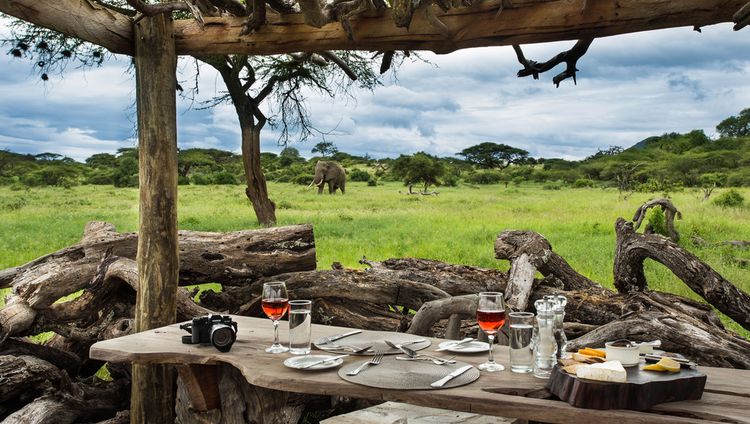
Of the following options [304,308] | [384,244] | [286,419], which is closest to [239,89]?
[384,244]

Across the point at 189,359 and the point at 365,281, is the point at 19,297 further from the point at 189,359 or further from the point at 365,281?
the point at 189,359

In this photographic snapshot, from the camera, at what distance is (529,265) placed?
499 centimetres

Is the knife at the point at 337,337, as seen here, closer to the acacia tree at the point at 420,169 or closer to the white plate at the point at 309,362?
the white plate at the point at 309,362

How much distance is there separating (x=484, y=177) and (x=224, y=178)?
6.70 metres

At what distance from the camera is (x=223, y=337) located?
8.94ft

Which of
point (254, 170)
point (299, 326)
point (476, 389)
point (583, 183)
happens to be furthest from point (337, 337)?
point (583, 183)

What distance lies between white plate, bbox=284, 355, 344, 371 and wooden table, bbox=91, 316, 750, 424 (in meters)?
0.02

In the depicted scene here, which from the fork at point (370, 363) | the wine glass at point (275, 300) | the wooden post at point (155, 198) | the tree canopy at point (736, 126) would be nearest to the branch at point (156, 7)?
the wooden post at point (155, 198)

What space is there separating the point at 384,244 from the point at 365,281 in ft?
15.7

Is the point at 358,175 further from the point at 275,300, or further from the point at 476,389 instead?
the point at 476,389

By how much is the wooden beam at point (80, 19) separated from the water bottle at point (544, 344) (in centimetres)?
285

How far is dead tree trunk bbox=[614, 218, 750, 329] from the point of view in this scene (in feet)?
15.5

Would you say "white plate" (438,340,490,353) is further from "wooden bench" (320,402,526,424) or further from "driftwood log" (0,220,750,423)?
"driftwood log" (0,220,750,423)

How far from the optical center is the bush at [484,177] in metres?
15.7
